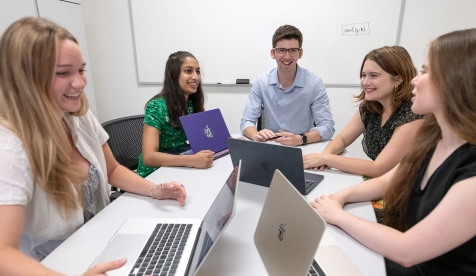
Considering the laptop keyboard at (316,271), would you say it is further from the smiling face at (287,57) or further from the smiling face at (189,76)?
the smiling face at (287,57)

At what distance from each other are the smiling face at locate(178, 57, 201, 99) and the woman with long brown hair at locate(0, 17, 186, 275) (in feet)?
2.76

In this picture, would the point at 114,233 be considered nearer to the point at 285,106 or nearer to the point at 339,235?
the point at 339,235

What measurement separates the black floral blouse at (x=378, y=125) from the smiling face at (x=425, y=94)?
0.47m

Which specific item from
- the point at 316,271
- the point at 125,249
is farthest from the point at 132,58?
the point at 316,271

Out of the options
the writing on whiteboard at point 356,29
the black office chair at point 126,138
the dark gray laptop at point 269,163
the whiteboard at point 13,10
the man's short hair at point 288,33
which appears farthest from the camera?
the writing on whiteboard at point 356,29

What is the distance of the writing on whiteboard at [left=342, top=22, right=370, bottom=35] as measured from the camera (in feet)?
8.23

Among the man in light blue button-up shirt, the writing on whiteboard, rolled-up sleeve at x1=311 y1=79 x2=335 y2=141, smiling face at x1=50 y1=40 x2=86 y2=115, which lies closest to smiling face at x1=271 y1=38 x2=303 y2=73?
the man in light blue button-up shirt

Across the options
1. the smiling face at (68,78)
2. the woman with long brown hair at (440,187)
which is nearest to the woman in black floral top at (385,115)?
the woman with long brown hair at (440,187)

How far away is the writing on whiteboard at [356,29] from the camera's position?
251 centimetres

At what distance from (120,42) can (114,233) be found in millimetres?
2662

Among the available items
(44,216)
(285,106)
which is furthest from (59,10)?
(44,216)

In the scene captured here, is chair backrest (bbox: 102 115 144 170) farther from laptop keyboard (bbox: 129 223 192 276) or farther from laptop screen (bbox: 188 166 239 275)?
laptop screen (bbox: 188 166 239 275)

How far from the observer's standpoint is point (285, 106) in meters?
2.22

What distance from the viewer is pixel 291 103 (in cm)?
220
